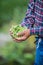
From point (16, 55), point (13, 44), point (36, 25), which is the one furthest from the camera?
point (13, 44)

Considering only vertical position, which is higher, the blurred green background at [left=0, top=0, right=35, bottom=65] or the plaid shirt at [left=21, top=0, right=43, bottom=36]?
the plaid shirt at [left=21, top=0, right=43, bottom=36]

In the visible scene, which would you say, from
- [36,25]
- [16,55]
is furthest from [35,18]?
[16,55]

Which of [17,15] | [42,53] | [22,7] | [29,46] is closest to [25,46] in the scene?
[29,46]

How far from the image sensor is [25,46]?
5.38 meters

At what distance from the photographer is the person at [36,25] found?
3066 millimetres

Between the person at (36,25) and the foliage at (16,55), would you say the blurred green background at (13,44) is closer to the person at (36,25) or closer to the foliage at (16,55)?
the foliage at (16,55)

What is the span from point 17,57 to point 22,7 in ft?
6.02

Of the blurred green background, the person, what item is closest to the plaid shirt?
the person

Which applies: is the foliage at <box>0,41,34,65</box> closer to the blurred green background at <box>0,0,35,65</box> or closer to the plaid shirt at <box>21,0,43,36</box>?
the blurred green background at <box>0,0,35,65</box>

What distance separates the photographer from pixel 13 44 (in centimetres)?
527

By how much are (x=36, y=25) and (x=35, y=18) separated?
6 centimetres

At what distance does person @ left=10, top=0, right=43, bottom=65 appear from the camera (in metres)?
3.07

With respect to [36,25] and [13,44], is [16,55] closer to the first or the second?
[13,44]

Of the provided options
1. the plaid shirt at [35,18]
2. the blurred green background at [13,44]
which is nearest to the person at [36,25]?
the plaid shirt at [35,18]
